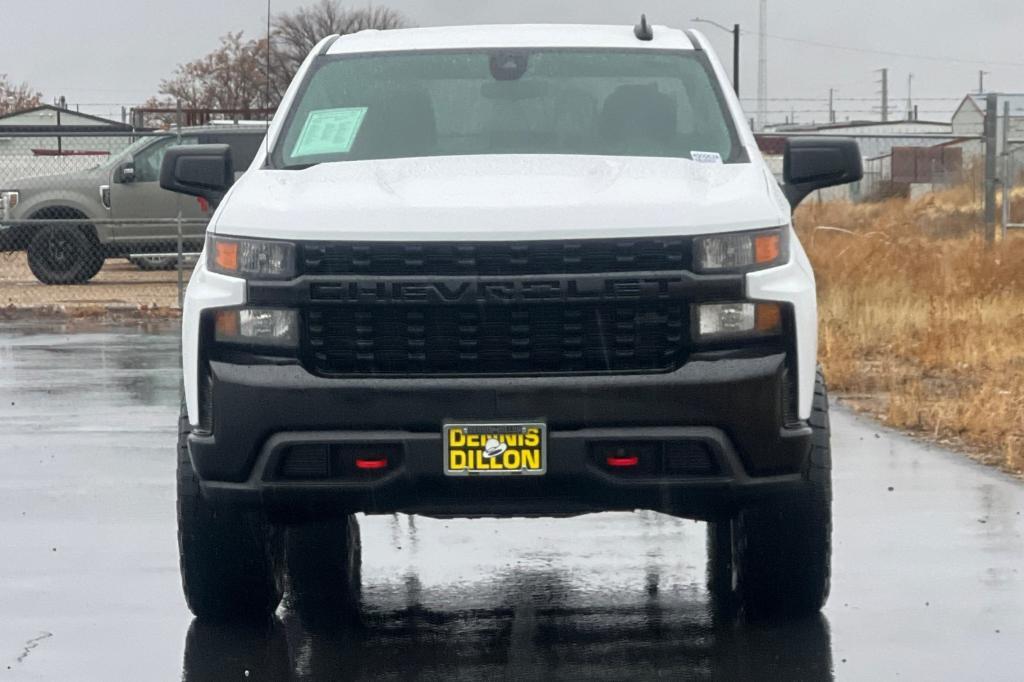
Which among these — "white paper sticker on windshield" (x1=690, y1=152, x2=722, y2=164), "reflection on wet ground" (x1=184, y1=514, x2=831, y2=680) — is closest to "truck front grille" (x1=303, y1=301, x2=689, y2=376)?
"reflection on wet ground" (x1=184, y1=514, x2=831, y2=680)

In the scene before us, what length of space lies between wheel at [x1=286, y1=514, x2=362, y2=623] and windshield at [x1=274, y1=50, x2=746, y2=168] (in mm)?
1338

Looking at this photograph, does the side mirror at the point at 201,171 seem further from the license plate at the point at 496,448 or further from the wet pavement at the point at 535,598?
the license plate at the point at 496,448

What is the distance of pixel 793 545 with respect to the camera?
20.8 ft

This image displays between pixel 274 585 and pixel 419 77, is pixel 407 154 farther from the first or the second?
pixel 274 585

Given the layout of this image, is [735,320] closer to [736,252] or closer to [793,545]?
[736,252]

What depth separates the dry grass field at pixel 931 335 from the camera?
1127cm

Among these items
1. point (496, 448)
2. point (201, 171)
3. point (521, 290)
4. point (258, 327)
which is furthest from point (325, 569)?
point (521, 290)

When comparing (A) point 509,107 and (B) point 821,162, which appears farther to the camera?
(A) point 509,107

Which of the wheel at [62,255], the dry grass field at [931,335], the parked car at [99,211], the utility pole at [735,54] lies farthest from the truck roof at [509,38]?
the utility pole at [735,54]

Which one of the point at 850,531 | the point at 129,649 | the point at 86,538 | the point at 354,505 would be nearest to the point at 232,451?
the point at 354,505

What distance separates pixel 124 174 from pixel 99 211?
60 centimetres

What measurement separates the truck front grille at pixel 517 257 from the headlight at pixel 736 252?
0.14ft

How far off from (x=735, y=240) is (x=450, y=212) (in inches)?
32.2

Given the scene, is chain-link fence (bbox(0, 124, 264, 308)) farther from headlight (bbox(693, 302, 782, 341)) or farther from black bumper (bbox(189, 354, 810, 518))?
headlight (bbox(693, 302, 782, 341))
